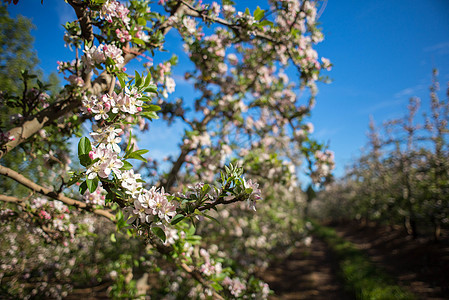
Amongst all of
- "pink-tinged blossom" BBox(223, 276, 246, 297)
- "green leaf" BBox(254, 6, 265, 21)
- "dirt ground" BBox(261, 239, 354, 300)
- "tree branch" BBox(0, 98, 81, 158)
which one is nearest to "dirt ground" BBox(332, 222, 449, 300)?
"dirt ground" BBox(261, 239, 354, 300)

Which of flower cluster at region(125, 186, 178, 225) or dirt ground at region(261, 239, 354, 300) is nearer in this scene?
flower cluster at region(125, 186, 178, 225)

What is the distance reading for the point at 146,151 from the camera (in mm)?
1131

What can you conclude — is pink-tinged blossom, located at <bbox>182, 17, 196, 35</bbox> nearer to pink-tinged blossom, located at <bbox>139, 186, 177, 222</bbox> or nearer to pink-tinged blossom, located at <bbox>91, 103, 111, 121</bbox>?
pink-tinged blossom, located at <bbox>91, 103, 111, 121</bbox>

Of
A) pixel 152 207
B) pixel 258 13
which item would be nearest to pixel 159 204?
pixel 152 207

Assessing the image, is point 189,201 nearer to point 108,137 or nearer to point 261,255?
point 108,137

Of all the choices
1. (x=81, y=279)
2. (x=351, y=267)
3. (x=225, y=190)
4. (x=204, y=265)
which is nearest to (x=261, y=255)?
Result: (x=351, y=267)

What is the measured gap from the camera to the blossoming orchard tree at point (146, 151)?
108 centimetres

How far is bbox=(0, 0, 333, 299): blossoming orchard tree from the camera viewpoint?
1075 mm

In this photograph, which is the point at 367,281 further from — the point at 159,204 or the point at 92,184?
the point at 92,184

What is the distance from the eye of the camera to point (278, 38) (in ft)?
9.30

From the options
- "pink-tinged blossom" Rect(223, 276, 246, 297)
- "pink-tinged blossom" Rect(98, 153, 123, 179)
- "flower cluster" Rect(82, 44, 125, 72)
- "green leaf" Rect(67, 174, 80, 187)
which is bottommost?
"pink-tinged blossom" Rect(223, 276, 246, 297)

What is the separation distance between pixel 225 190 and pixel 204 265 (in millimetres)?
1363

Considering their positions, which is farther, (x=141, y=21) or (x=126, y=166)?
(x=141, y=21)

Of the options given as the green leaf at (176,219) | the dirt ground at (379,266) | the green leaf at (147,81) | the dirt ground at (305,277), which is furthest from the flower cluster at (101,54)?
the dirt ground at (305,277)
